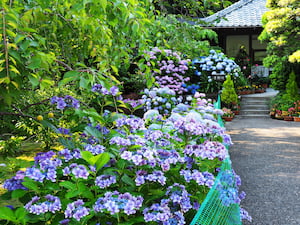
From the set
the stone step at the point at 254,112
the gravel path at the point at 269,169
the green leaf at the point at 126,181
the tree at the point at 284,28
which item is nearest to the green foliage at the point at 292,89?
the tree at the point at 284,28

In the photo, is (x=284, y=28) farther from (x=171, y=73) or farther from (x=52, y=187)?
(x=52, y=187)

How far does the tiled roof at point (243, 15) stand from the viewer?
15906 millimetres

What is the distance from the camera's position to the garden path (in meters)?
3.46

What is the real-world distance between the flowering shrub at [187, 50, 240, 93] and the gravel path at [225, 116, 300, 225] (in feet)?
4.70

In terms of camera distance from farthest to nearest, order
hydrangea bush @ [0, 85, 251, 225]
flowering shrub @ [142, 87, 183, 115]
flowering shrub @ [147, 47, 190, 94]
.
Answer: flowering shrub @ [147, 47, 190, 94] < flowering shrub @ [142, 87, 183, 115] < hydrangea bush @ [0, 85, 251, 225]

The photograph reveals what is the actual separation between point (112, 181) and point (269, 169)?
3942 millimetres

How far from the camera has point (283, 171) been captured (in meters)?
4.95

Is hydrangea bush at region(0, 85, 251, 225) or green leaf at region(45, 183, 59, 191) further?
green leaf at region(45, 183, 59, 191)

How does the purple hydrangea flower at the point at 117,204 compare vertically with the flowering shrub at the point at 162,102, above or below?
above

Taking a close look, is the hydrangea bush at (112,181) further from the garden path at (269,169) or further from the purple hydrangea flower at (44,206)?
the garden path at (269,169)

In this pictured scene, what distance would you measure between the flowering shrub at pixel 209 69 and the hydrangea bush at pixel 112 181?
7.52m

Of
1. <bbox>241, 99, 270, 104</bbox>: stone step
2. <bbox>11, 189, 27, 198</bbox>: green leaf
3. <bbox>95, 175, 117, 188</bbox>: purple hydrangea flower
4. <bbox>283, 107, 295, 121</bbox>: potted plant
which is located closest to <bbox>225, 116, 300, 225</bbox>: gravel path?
<bbox>283, 107, 295, 121</bbox>: potted plant

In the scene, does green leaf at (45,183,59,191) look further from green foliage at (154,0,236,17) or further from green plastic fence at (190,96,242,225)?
green foliage at (154,0,236,17)

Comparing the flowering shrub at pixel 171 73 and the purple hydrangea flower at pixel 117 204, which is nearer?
the purple hydrangea flower at pixel 117 204
